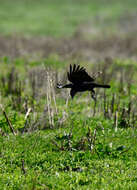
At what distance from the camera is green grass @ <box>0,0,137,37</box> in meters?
29.2

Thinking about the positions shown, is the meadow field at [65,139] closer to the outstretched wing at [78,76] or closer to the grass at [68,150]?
the grass at [68,150]

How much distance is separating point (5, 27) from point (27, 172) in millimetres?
A: 25158

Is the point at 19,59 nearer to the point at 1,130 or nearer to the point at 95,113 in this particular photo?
the point at 95,113

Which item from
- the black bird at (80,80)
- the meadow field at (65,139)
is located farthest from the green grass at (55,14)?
the black bird at (80,80)

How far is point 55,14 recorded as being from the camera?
3825 centimetres

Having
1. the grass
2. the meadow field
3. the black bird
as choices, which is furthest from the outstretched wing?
the grass

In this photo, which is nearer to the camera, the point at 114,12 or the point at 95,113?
the point at 95,113

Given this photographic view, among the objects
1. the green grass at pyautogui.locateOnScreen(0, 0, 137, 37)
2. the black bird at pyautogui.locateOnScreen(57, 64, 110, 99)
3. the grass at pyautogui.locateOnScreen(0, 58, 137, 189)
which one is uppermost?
the green grass at pyautogui.locateOnScreen(0, 0, 137, 37)

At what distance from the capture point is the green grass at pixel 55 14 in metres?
29.2

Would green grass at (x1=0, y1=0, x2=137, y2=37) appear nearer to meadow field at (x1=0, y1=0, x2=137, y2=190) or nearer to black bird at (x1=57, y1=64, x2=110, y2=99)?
meadow field at (x1=0, y1=0, x2=137, y2=190)

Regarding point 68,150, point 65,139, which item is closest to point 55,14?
point 65,139

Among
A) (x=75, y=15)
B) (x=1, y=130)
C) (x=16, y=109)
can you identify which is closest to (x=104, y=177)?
(x=1, y=130)

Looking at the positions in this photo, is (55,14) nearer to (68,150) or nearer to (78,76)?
(68,150)

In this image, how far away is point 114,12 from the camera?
37594 millimetres
